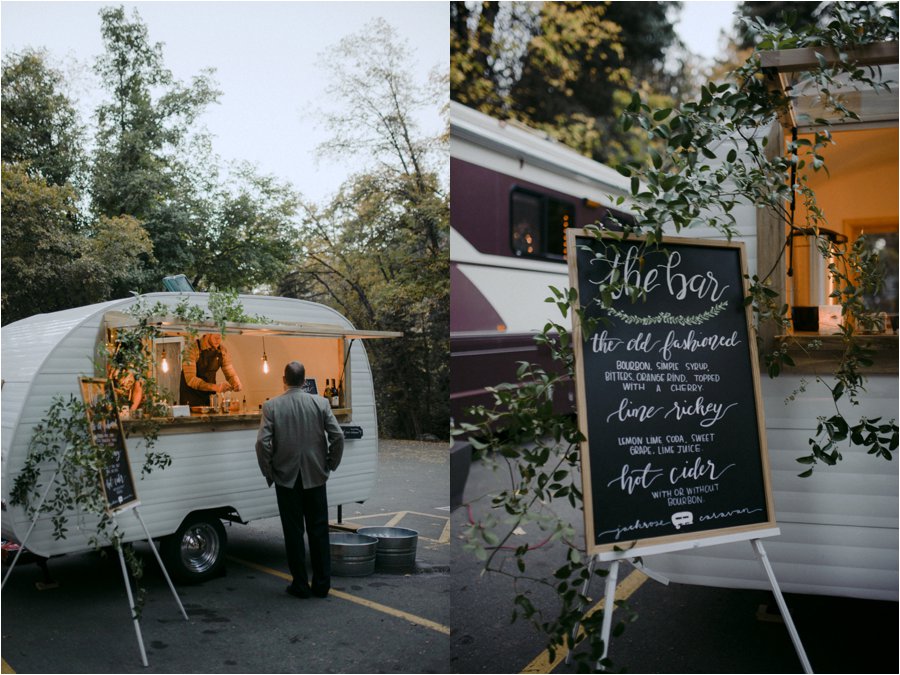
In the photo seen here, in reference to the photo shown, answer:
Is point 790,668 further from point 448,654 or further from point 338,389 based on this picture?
point 338,389

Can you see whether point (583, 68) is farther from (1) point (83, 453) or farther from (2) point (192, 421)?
(1) point (83, 453)

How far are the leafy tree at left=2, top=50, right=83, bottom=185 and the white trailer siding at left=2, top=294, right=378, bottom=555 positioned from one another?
70 cm

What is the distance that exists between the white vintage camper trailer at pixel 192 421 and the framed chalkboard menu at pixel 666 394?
2.09m

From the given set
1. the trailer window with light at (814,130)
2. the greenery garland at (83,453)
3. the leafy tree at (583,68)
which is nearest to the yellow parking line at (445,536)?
the greenery garland at (83,453)

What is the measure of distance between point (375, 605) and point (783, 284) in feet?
8.42

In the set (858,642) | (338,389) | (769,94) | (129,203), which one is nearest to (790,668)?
(858,642)

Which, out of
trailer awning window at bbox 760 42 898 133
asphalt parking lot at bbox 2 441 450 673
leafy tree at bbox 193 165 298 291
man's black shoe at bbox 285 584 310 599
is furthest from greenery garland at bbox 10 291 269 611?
trailer awning window at bbox 760 42 898 133

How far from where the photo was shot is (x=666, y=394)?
289 cm

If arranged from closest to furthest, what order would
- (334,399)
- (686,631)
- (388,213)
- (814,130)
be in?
(814,130) < (686,631) < (388,213) < (334,399)

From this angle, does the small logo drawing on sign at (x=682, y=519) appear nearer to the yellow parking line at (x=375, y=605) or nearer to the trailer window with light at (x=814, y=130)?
the trailer window with light at (x=814, y=130)

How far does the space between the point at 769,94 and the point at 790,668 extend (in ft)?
7.91

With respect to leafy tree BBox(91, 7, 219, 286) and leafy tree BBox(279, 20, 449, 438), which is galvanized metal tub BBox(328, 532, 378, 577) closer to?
leafy tree BBox(279, 20, 449, 438)

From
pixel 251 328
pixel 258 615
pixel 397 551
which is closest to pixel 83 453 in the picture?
pixel 251 328

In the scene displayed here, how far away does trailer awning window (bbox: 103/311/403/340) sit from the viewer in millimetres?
3930
